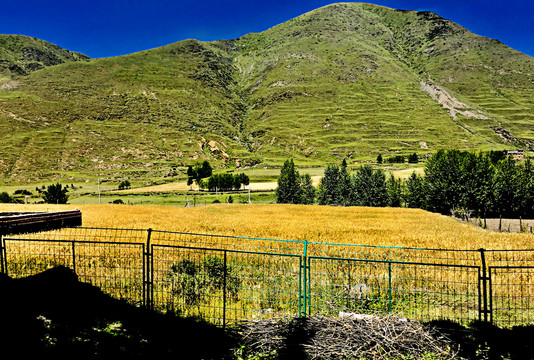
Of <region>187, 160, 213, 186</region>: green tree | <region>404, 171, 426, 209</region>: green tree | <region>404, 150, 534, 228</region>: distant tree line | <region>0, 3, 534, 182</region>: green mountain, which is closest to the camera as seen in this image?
<region>404, 150, 534, 228</region>: distant tree line

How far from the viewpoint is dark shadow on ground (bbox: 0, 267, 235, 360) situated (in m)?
4.80

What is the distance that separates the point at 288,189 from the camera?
8125cm

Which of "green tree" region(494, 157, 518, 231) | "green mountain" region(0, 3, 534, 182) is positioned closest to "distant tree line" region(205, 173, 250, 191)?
"green mountain" region(0, 3, 534, 182)

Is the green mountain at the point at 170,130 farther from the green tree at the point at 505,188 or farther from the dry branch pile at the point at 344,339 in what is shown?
the dry branch pile at the point at 344,339

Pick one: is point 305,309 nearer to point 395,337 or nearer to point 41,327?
point 395,337

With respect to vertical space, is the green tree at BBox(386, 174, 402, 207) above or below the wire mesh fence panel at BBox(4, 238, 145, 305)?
below

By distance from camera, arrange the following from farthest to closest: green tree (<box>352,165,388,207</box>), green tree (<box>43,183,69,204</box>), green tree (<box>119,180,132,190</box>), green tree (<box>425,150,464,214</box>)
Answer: green tree (<box>119,180,132,190</box>), green tree (<box>352,165,388,207</box>), green tree (<box>43,183,69,204</box>), green tree (<box>425,150,464,214</box>)

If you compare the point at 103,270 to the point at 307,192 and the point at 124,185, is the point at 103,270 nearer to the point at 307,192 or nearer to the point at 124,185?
the point at 307,192

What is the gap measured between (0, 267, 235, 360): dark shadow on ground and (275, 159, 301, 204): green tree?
242 feet

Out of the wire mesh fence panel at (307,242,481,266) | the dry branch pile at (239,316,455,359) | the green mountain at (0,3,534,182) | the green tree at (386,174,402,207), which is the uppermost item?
the green mountain at (0,3,534,182)

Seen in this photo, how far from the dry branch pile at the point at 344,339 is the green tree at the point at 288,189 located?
74.6m

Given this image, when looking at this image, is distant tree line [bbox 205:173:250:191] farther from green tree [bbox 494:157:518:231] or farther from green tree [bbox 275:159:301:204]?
green tree [bbox 494:157:518:231]

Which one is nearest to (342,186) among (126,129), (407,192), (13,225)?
(407,192)

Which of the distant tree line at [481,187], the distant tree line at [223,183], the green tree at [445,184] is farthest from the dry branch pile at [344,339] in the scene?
the distant tree line at [223,183]
